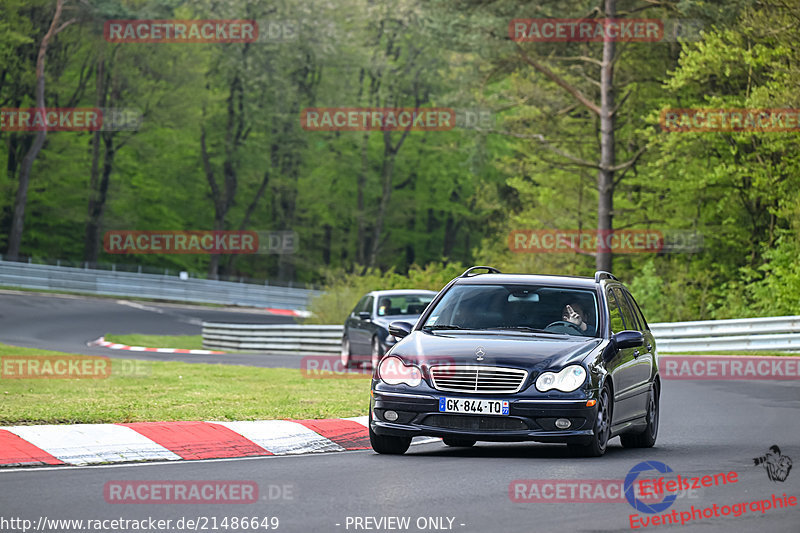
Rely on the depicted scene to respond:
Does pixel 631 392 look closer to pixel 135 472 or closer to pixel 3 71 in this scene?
pixel 135 472

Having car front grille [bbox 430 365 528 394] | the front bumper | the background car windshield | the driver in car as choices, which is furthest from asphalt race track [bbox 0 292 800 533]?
the background car windshield

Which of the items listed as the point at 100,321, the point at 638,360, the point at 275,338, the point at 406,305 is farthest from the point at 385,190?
the point at 638,360

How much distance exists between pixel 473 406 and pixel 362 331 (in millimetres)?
15505

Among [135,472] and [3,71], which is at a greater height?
[3,71]

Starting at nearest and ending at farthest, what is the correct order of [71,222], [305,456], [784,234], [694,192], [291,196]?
[305,456] → [784,234] → [694,192] → [71,222] → [291,196]

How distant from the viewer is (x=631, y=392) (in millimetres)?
12258

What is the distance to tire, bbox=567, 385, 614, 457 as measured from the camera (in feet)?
35.7

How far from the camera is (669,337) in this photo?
3095cm

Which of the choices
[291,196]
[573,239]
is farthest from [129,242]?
[573,239]

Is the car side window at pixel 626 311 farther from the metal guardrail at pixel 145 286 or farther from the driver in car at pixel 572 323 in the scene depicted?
the metal guardrail at pixel 145 286

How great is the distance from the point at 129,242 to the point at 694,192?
4481 cm

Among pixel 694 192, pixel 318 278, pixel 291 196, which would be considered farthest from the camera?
pixel 318 278

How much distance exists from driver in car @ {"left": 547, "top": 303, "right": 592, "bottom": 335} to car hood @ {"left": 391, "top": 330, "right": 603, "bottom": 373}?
0.23 meters

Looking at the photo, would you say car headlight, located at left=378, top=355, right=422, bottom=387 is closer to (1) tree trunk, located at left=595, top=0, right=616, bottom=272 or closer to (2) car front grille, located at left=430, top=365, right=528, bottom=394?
(2) car front grille, located at left=430, top=365, right=528, bottom=394
